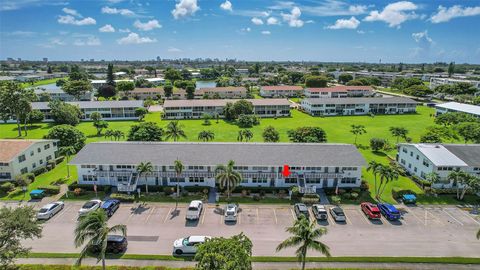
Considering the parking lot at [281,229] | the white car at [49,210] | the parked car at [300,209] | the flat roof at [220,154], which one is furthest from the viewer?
Answer: the flat roof at [220,154]

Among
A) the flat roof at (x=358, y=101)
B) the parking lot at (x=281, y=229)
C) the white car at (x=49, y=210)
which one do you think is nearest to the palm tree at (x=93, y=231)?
the parking lot at (x=281, y=229)

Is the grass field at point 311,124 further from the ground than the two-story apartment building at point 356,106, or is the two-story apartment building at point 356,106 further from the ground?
the two-story apartment building at point 356,106

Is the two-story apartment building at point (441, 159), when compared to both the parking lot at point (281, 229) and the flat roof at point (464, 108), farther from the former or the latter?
the flat roof at point (464, 108)

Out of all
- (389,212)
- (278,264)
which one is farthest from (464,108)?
(278,264)

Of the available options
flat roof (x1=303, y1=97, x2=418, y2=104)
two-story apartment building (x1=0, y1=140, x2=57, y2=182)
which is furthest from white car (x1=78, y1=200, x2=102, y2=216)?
flat roof (x1=303, y1=97, x2=418, y2=104)

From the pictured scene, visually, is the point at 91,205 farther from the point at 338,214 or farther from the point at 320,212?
the point at 338,214

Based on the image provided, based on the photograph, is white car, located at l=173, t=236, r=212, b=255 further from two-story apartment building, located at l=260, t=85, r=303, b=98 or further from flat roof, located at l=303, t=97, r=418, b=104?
two-story apartment building, located at l=260, t=85, r=303, b=98

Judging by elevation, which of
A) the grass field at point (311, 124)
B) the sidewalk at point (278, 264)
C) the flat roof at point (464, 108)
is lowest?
the sidewalk at point (278, 264)
